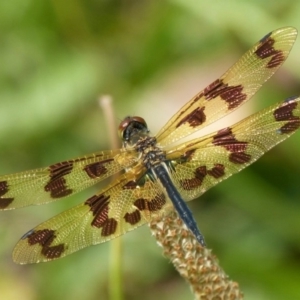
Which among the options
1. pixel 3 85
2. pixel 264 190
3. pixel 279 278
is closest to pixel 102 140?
pixel 3 85

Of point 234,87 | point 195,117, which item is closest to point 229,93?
point 234,87

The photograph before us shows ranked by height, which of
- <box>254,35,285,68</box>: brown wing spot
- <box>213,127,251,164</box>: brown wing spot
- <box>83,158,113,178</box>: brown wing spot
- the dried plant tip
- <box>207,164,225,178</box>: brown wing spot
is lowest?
the dried plant tip

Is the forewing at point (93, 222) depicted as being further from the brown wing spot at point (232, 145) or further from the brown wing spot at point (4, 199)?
the brown wing spot at point (232, 145)

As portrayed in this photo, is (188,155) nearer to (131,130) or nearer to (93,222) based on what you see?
(131,130)

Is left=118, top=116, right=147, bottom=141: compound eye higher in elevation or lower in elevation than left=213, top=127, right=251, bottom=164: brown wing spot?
higher

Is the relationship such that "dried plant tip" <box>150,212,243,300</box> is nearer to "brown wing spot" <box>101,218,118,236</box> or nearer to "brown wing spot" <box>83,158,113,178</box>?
"brown wing spot" <box>101,218,118,236</box>

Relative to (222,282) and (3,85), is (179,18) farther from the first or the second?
(222,282)

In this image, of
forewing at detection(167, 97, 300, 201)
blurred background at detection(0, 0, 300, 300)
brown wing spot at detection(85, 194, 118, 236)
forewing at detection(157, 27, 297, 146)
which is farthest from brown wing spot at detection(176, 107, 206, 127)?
blurred background at detection(0, 0, 300, 300)

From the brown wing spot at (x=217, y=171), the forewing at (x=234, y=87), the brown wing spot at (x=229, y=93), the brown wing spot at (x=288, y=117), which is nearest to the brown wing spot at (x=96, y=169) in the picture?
the forewing at (x=234, y=87)
